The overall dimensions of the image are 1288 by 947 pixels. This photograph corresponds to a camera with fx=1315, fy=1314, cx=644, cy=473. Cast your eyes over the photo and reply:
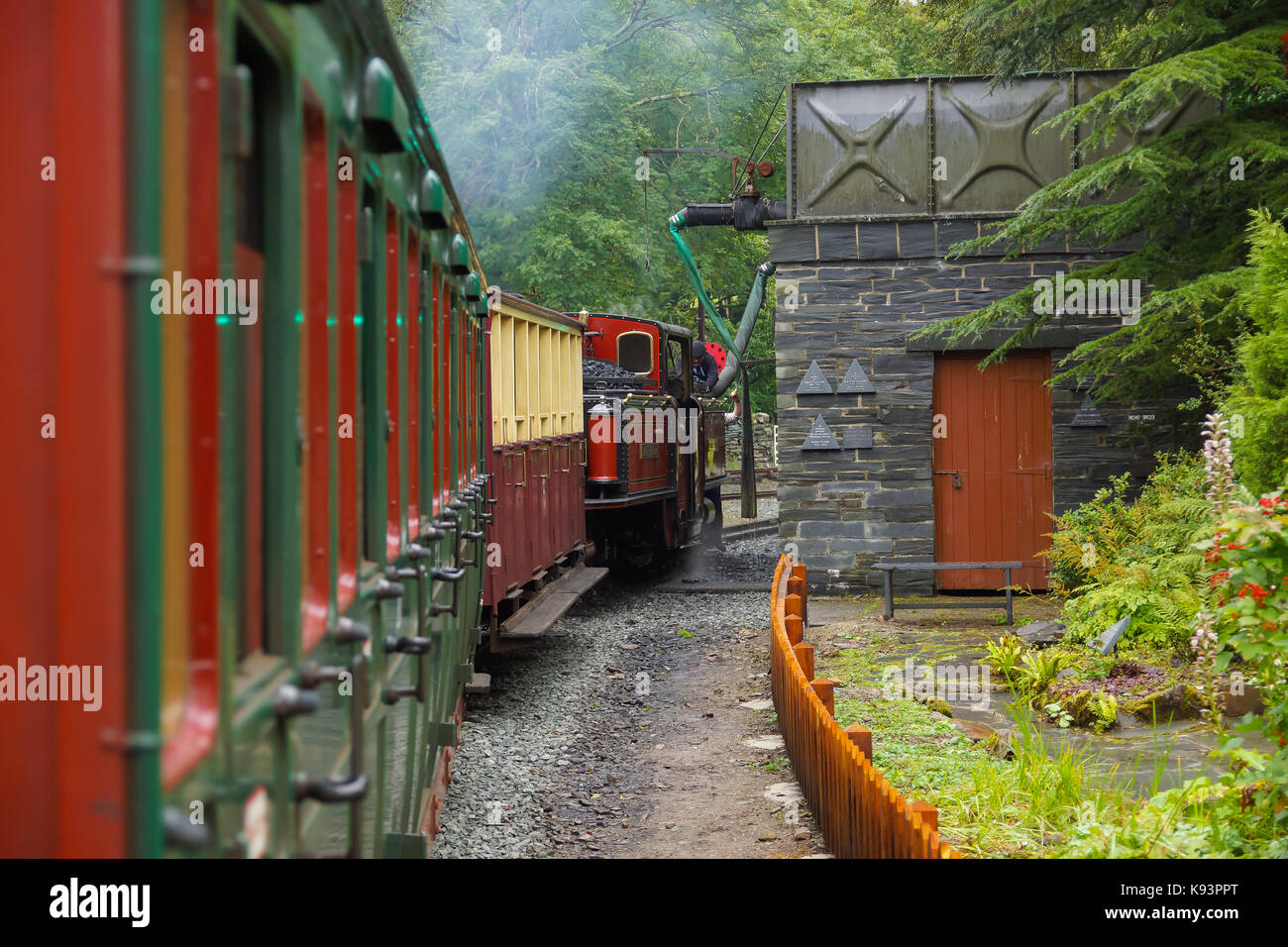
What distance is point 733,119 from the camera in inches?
979

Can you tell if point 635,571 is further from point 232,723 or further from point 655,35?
point 232,723

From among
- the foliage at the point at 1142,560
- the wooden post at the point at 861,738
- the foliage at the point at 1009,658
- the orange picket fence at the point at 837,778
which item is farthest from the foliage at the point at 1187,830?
the foliage at the point at 1009,658

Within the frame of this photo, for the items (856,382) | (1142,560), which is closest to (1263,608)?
(1142,560)

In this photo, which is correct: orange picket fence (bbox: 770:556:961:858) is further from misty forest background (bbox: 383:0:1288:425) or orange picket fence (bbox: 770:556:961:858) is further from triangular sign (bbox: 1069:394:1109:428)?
triangular sign (bbox: 1069:394:1109:428)

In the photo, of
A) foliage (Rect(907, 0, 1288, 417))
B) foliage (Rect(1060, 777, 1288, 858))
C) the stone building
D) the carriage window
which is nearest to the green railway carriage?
foliage (Rect(1060, 777, 1288, 858))

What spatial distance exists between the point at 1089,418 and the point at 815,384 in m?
2.58

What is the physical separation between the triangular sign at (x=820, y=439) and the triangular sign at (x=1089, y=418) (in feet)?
7.41

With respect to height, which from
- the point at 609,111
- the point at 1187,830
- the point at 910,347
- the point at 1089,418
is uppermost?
the point at 609,111

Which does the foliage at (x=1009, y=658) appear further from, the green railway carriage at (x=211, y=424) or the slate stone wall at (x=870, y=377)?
the green railway carriage at (x=211, y=424)

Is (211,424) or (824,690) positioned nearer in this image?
(211,424)

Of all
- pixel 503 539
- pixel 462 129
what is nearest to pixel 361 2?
pixel 503 539

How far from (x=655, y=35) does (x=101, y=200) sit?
944 inches

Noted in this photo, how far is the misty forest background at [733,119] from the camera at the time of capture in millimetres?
9008

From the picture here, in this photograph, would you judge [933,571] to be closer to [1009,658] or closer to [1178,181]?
[1009,658]
